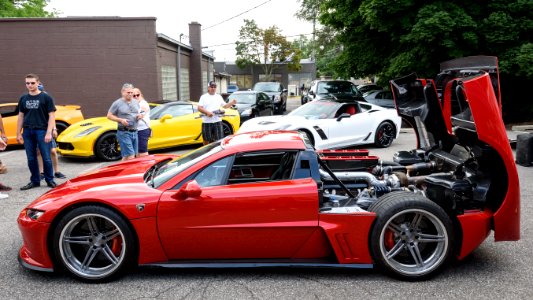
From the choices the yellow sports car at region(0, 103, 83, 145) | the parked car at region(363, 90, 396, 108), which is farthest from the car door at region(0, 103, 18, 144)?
the parked car at region(363, 90, 396, 108)

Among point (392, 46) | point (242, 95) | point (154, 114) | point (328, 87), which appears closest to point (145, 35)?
point (242, 95)

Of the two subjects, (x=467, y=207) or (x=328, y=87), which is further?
(x=328, y=87)

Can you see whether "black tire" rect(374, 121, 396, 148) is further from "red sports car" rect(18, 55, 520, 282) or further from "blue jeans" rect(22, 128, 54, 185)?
"blue jeans" rect(22, 128, 54, 185)

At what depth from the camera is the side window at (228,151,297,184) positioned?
3.88 m

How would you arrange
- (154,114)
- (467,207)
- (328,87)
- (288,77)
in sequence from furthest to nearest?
1. (288,77)
2. (328,87)
3. (154,114)
4. (467,207)

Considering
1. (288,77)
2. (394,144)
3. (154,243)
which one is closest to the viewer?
(154,243)

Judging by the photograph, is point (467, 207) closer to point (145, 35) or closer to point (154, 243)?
point (154, 243)

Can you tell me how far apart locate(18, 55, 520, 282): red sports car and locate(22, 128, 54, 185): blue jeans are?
10.5 feet

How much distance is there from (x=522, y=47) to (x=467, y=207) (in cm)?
1138

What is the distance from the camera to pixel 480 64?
4.23m

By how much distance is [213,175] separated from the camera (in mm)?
3801

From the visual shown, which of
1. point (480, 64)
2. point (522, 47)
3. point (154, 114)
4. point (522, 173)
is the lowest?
point (522, 173)

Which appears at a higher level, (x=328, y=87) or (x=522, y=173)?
(x=328, y=87)

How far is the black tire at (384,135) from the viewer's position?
415 inches
